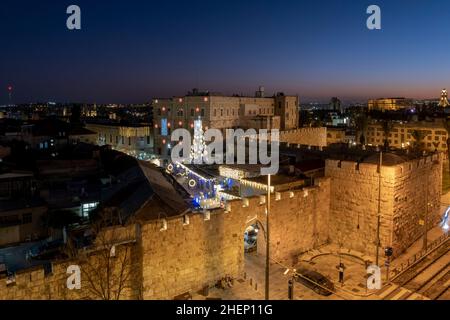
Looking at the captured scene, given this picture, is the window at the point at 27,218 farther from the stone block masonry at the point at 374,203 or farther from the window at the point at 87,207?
the stone block masonry at the point at 374,203

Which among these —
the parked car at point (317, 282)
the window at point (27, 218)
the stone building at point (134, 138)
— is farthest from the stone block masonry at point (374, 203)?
the stone building at point (134, 138)

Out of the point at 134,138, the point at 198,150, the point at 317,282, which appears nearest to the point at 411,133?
the point at 198,150

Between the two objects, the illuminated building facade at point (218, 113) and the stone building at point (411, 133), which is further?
the stone building at point (411, 133)

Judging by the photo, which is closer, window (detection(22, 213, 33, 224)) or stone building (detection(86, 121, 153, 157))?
window (detection(22, 213, 33, 224))

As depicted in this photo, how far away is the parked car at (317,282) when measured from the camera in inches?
703

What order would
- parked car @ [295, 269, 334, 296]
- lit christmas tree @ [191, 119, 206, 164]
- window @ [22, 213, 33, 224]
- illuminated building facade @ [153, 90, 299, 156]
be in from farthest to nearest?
illuminated building facade @ [153, 90, 299, 156] < lit christmas tree @ [191, 119, 206, 164] < window @ [22, 213, 33, 224] < parked car @ [295, 269, 334, 296]

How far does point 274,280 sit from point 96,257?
29.1ft

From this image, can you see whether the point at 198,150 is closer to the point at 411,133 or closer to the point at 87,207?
the point at 87,207

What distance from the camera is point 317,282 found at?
59.6ft

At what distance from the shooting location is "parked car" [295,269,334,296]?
17847 mm

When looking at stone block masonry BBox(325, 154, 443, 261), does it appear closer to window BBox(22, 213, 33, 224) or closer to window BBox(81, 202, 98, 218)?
window BBox(81, 202, 98, 218)

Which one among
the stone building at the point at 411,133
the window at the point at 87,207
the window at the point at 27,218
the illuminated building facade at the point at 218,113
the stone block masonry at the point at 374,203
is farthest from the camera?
the stone building at the point at 411,133

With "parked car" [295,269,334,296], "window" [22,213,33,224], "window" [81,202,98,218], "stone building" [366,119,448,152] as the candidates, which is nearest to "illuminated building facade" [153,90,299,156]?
"stone building" [366,119,448,152]

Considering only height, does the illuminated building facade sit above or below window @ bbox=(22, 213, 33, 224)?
above
